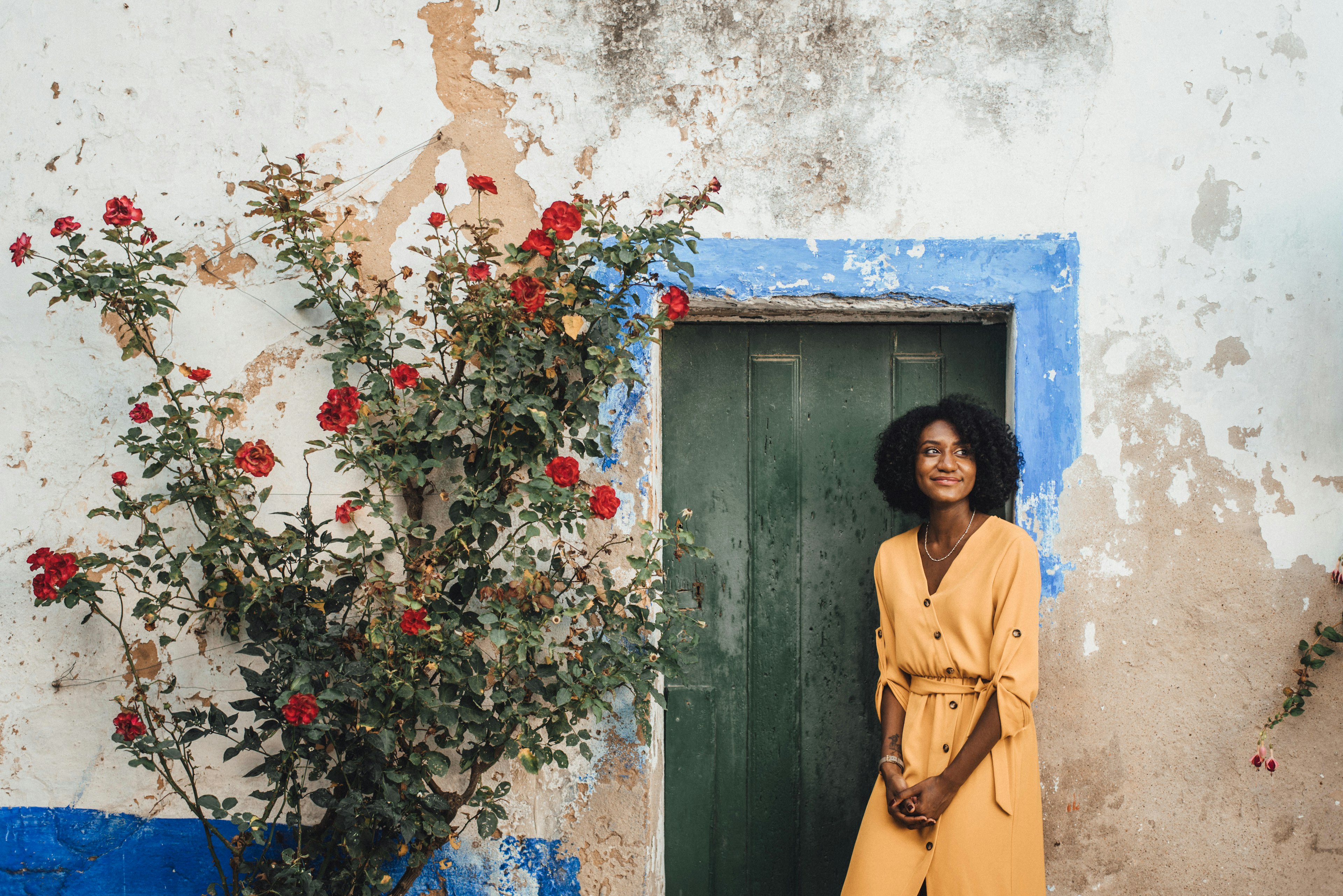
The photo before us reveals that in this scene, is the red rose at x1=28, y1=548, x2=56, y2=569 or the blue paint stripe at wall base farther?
the blue paint stripe at wall base

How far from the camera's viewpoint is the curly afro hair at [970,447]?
2.05m

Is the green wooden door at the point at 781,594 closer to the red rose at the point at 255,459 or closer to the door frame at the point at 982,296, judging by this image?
the door frame at the point at 982,296

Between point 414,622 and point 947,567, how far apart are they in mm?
1288

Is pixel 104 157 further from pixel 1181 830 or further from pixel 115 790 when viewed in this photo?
pixel 1181 830

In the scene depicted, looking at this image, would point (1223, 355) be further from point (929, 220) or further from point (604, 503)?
point (604, 503)

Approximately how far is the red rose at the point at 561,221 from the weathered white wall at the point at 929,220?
0.37 metres

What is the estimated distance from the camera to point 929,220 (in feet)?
7.48

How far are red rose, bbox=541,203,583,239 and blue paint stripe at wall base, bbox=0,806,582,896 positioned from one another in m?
1.67

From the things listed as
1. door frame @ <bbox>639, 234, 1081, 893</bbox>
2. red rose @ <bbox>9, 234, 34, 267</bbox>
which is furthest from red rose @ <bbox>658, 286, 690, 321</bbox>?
red rose @ <bbox>9, 234, 34, 267</bbox>

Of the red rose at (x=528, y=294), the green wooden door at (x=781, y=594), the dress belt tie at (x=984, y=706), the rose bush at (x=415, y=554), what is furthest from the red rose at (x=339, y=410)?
the dress belt tie at (x=984, y=706)

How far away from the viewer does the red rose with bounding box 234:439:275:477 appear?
77.3 inches

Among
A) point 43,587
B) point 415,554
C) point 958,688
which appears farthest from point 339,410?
point 958,688

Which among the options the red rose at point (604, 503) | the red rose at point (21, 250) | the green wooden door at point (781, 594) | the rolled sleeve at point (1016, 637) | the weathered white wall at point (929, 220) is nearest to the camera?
the rolled sleeve at point (1016, 637)

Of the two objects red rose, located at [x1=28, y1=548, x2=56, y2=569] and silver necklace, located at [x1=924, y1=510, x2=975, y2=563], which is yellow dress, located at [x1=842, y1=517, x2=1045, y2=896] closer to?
silver necklace, located at [x1=924, y1=510, x2=975, y2=563]
